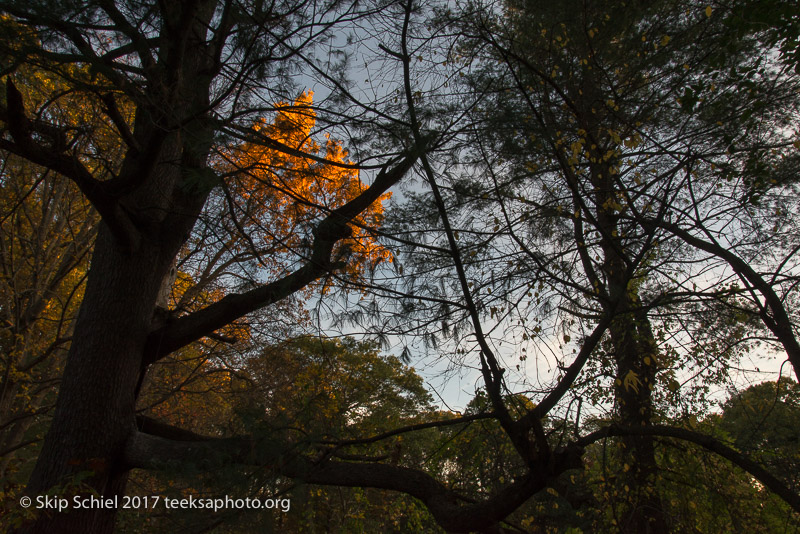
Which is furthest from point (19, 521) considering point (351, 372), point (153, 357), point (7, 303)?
point (351, 372)

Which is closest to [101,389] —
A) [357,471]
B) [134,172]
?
[134,172]

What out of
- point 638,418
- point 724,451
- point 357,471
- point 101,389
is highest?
point 101,389

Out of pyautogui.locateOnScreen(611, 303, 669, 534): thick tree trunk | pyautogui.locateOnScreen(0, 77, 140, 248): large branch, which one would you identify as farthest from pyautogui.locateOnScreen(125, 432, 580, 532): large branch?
pyautogui.locateOnScreen(611, 303, 669, 534): thick tree trunk

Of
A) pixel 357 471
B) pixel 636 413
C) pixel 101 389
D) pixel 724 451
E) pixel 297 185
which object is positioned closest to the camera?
pixel 724 451

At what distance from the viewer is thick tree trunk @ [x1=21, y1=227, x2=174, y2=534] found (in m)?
3.13

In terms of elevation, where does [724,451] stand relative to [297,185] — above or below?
below

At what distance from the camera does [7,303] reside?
265 inches

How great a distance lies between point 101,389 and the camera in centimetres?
340

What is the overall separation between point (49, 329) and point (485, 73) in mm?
9540

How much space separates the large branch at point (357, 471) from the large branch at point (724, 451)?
0.26m

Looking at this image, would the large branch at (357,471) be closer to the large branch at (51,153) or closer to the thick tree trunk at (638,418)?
the large branch at (51,153)

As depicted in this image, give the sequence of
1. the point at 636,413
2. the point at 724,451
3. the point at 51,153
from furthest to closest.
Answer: the point at 636,413, the point at 51,153, the point at 724,451

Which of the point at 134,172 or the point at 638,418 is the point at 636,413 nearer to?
the point at 638,418

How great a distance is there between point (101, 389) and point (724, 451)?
3.92m
